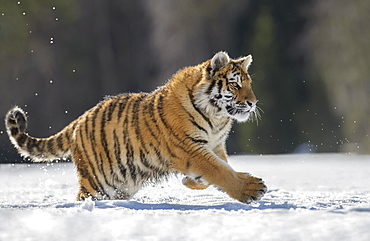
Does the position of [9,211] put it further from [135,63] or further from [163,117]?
[135,63]

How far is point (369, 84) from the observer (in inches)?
376

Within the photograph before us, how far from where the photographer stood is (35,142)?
11.7 feet

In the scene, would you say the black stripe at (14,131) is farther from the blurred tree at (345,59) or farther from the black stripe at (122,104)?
the blurred tree at (345,59)

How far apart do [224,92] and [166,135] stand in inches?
14.8

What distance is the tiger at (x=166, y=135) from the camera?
3.06 metres

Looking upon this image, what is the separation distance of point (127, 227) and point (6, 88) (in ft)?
30.7

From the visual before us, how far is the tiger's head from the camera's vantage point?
10.3ft

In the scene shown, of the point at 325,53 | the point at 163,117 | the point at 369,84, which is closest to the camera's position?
the point at 163,117

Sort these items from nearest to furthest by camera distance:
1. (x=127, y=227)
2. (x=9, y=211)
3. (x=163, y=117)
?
1. (x=127, y=227)
2. (x=9, y=211)
3. (x=163, y=117)

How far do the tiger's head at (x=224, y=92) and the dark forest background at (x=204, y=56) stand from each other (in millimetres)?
6547

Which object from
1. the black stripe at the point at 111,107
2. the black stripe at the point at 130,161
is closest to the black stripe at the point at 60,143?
the black stripe at the point at 111,107

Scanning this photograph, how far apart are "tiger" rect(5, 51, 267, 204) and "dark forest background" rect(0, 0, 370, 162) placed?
21.5 ft

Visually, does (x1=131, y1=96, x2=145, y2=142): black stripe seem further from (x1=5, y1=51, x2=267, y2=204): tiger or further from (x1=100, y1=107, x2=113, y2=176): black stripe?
(x1=100, y1=107, x2=113, y2=176): black stripe

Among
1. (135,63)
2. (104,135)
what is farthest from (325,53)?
(104,135)
